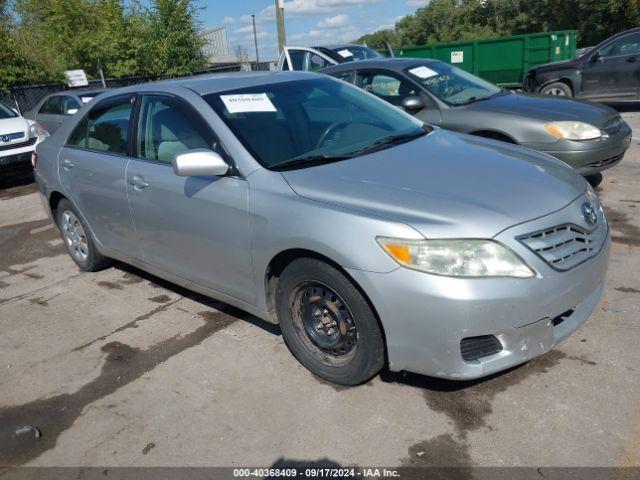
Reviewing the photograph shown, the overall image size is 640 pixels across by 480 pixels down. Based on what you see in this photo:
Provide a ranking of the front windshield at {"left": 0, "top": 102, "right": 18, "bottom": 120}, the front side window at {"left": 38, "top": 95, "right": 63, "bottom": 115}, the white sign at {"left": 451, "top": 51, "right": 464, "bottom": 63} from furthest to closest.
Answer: the white sign at {"left": 451, "top": 51, "right": 464, "bottom": 63}, the front side window at {"left": 38, "top": 95, "right": 63, "bottom": 115}, the front windshield at {"left": 0, "top": 102, "right": 18, "bottom": 120}

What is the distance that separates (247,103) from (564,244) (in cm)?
208

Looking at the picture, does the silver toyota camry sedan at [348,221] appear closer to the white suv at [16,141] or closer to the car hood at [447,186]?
the car hood at [447,186]

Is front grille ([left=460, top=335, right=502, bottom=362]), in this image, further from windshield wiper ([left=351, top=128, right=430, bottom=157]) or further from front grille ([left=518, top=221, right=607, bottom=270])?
windshield wiper ([left=351, top=128, right=430, bottom=157])

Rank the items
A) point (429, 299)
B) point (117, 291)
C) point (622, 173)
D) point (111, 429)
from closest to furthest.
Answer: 1. point (429, 299)
2. point (111, 429)
3. point (117, 291)
4. point (622, 173)

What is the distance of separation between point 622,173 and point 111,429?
262 inches

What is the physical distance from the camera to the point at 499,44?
18.0 metres

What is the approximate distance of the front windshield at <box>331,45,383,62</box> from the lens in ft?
36.8

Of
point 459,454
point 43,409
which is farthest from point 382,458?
point 43,409

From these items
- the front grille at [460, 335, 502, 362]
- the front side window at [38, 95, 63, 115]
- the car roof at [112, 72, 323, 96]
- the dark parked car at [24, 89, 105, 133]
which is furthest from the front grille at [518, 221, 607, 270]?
the front side window at [38, 95, 63, 115]

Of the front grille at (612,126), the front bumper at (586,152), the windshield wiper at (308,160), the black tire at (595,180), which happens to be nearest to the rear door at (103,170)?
the windshield wiper at (308,160)

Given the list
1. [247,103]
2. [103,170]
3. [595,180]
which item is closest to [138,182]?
[103,170]

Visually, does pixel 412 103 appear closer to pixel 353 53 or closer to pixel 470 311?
pixel 470 311

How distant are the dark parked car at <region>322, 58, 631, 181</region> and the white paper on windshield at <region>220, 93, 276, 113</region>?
2.74 m

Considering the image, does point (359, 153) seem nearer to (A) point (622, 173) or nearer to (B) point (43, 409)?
(B) point (43, 409)
